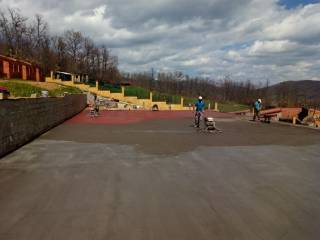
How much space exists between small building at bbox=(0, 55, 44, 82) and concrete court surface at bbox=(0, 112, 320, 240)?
33.5 meters

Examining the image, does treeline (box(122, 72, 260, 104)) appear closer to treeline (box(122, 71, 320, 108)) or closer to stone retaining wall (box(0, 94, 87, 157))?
treeline (box(122, 71, 320, 108))

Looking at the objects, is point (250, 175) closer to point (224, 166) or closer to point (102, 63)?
point (224, 166)

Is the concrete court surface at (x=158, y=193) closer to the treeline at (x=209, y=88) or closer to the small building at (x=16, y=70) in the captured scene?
the small building at (x=16, y=70)

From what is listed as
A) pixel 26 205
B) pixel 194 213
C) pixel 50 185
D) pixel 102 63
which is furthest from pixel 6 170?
pixel 102 63

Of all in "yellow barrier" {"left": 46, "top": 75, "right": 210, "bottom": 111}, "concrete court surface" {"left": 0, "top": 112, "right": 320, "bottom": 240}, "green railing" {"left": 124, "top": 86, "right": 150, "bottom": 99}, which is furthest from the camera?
"green railing" {"left": 124, "top": 86, "right": 150, "bottom": 99}

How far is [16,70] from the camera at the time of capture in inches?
1746

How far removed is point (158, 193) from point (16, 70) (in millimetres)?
43518

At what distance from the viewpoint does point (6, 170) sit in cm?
779

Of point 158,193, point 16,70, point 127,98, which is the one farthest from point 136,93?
point 158,193

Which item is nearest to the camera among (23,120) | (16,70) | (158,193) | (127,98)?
(158,193)

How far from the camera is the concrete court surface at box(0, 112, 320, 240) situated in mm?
4520

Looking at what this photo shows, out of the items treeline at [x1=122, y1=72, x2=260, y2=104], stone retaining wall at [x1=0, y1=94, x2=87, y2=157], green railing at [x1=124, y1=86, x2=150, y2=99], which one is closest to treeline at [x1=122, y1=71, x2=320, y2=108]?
treeline at [x1=122, y1=72, x2=260, y2=104]

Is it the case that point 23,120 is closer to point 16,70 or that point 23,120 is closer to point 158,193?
point 158,193

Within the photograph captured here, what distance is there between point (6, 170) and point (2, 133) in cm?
186
